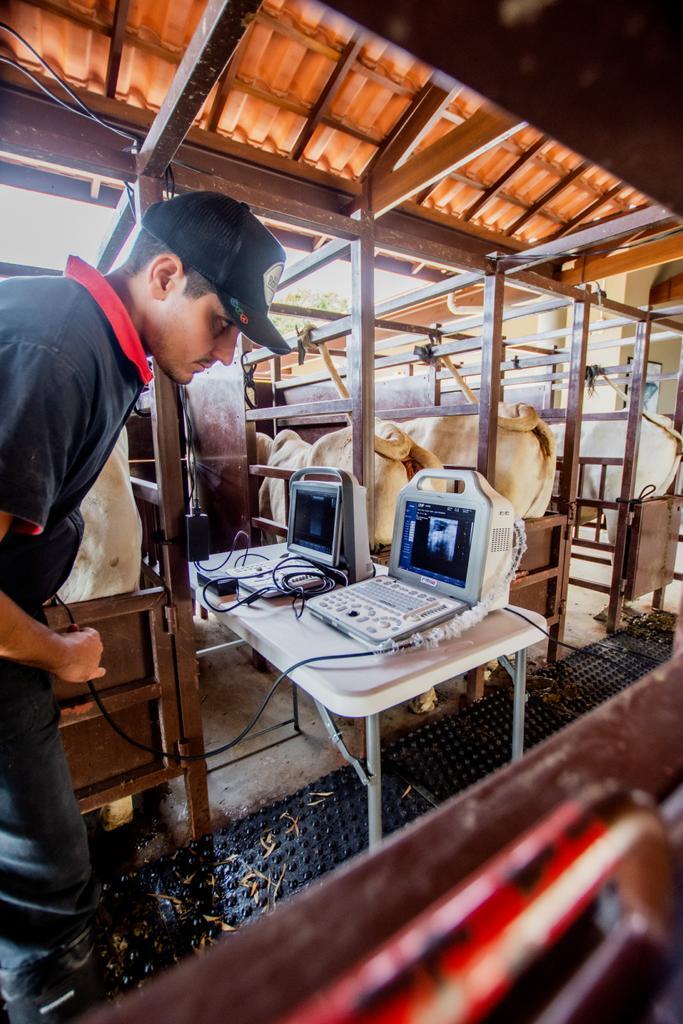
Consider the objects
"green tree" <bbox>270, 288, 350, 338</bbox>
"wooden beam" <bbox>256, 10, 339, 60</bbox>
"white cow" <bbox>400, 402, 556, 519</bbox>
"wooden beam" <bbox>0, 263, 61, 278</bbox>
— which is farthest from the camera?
"green tree" <bbox>270, 288, 350, 338</bbox>

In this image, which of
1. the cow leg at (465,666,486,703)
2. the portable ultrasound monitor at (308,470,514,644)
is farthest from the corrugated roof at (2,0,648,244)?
the cow leg at (465,666,486,703)

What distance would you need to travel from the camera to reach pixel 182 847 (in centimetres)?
171

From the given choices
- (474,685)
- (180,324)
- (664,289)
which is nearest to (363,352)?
(180,324)

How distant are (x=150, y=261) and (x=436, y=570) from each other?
117 centimetres

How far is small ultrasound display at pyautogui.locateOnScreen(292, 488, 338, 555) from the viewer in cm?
172

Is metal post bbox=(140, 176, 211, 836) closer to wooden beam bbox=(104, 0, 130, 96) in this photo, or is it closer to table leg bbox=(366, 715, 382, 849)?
table leg bbox=(366, 715, 382, 849)

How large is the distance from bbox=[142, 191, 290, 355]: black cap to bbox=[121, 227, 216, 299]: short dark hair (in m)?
0.01

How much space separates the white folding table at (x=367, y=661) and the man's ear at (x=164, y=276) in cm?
92

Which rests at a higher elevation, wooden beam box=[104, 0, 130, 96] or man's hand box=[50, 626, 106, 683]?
wooden beam box=[104, 0, 130, 96]

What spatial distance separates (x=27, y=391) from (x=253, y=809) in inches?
70.4

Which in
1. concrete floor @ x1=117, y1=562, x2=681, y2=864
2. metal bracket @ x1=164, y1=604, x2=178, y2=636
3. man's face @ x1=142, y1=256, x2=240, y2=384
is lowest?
concrete floor @ x1=117, y1=562, x2=681, y2=864

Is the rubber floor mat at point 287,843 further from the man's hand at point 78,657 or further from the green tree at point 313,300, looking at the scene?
the green tree at point 313,300

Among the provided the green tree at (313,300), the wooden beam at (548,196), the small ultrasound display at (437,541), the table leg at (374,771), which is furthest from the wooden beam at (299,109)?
the green tree at (313,300)

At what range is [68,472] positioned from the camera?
98cm
